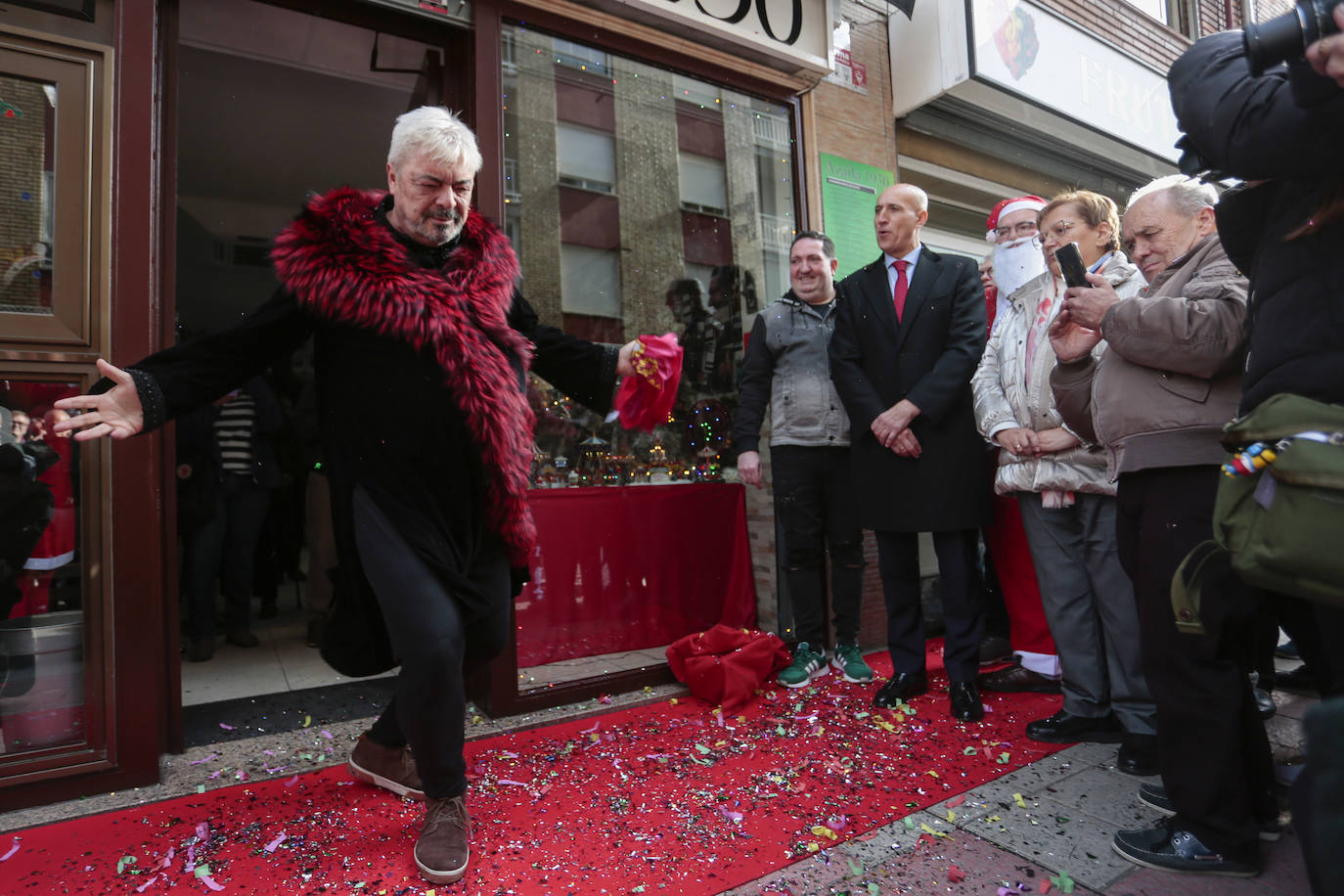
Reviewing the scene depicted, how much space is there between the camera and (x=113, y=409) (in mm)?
1971

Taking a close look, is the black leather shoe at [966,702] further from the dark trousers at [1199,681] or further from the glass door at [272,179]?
the glass door at [272,179]

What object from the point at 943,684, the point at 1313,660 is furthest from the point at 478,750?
the point at 1313,660

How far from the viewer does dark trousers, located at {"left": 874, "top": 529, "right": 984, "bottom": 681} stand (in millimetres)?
3332

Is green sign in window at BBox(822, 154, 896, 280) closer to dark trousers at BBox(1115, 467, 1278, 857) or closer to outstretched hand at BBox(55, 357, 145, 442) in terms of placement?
dark trousers at BBox(1115, 467, 1278, 857)

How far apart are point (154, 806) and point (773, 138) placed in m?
4.45

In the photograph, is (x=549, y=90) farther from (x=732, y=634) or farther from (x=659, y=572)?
(x=732, y=634)

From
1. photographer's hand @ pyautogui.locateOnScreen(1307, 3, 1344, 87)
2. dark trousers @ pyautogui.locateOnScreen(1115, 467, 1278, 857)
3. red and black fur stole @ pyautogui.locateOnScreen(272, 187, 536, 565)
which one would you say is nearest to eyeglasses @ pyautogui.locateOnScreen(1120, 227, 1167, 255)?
dark trousers @ pyautogui.locateOnScreen(1115, 467, 1278, 857)

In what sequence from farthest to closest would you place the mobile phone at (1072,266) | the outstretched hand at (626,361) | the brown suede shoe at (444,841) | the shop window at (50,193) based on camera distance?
the shop window at (50,193) < the outstretched hand at (626,361) < the mobile phone at (1072,266) < the brown suede shoe at (444,841)

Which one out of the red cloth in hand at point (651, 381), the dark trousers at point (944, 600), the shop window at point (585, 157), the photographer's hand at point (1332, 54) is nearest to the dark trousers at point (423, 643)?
the red cloth in hand at point (651, 381)

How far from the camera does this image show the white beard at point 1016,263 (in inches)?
157

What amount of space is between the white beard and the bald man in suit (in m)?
0.68

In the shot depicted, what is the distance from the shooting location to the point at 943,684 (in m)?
3.76

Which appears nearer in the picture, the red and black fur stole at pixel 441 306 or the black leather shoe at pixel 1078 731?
the red and black fur stole at pixel 441 306

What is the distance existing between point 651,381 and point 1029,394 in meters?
1.64
